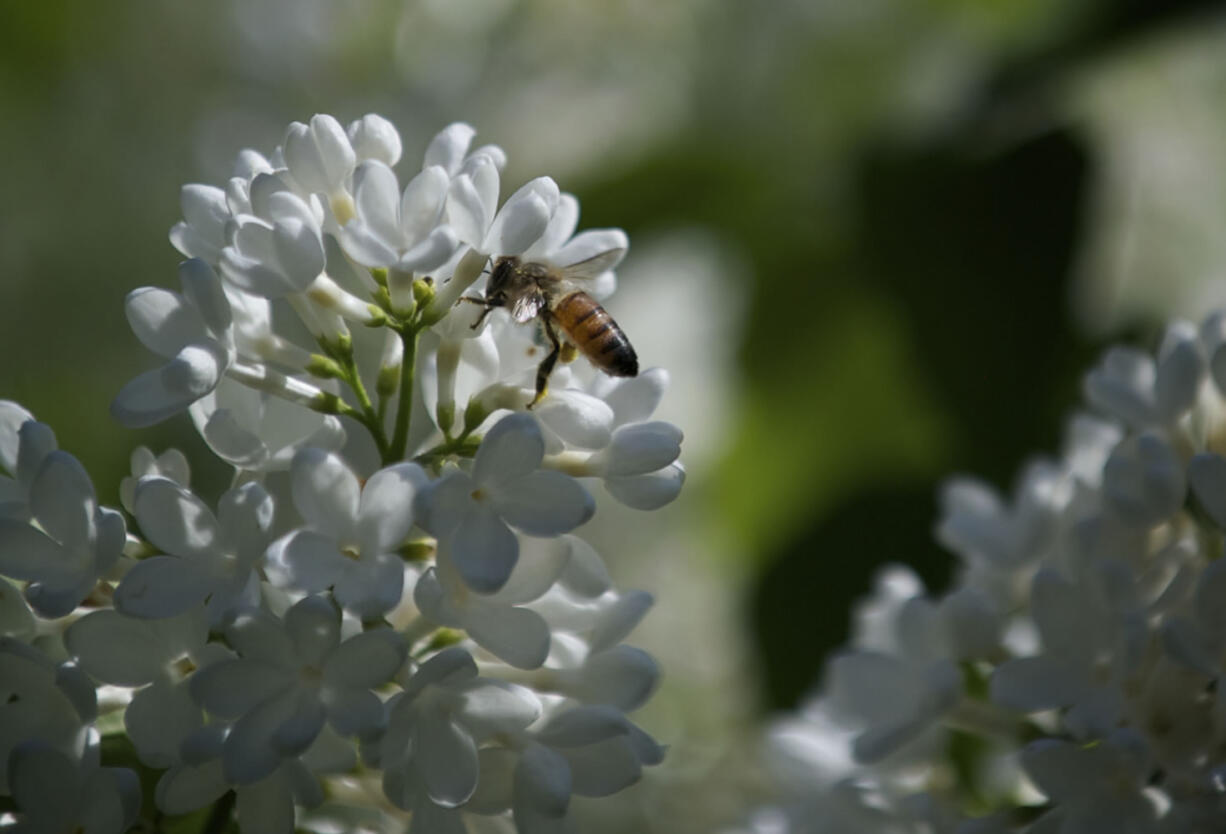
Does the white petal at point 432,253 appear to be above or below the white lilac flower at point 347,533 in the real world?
above

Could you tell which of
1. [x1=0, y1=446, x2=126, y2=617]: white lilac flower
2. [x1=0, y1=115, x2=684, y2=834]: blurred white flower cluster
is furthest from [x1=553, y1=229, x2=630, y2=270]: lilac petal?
[x1=0, y1=446, x2=126, y2=617]: white lilac flower

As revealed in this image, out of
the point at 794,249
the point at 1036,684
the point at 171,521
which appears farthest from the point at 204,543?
the point at 794,249

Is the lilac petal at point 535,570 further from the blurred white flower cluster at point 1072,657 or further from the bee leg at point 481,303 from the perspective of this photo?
the blurred white flower cluster at point 1072,657

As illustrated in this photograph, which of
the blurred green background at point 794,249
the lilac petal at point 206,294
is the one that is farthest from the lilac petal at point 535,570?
the blurred green background at point 794,249

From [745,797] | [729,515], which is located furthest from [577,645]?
[745,797]

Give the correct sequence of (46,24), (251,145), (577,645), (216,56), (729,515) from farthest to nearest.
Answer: (216,56) < (251,145) < (46,24) < (729,515) < (577,645)

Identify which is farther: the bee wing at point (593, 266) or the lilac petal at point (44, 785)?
the bee wing at point (593, 266)

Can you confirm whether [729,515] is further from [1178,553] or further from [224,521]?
[224,521]
